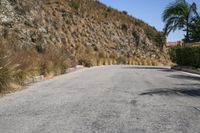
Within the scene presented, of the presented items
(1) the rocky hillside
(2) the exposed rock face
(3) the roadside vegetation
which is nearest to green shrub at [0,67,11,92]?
(1) the rocky hillside

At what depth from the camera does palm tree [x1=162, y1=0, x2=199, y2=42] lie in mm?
54875

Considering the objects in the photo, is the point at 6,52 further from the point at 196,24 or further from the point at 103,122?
the point at 196,24

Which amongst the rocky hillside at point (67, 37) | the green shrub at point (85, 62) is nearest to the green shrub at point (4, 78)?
the rocky hillside at point (67, 37)

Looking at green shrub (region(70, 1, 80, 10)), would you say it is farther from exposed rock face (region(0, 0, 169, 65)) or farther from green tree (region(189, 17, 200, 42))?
green tree (region(189, 17, 200, 42))

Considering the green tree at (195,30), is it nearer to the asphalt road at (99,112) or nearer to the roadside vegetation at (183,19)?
the roadside vegetation at (183,19)

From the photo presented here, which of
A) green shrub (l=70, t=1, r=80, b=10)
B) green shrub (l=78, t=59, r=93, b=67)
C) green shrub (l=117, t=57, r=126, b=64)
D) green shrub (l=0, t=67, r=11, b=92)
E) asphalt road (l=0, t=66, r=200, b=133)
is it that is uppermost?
green shrub (l=70, t=1, r=80, b=10)

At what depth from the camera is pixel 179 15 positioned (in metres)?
55.9

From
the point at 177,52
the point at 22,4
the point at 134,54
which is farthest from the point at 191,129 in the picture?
the point at 134,54

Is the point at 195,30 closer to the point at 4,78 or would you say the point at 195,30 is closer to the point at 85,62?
the point at 85,62

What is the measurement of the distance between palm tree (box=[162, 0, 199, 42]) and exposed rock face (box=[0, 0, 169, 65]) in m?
8.49

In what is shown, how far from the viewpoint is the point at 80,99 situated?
555 inches

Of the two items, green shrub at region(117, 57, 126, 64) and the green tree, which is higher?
the green tree

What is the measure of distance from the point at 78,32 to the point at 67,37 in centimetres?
505

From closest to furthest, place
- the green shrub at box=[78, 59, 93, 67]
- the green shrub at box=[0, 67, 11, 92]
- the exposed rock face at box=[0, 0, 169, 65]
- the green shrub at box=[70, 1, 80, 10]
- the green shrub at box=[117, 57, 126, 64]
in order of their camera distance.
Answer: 1. the green shrub at box=[0, 67, 11, 92]
2. the exposed rock face at box=[0, 0, 169, 65]
3. the green shrub at box=[78, 59, 93, 67]
4. the green shrub at box=[70, 1, 80, 10]
5. the green shrub at box=[117, 57, 126, 64]
